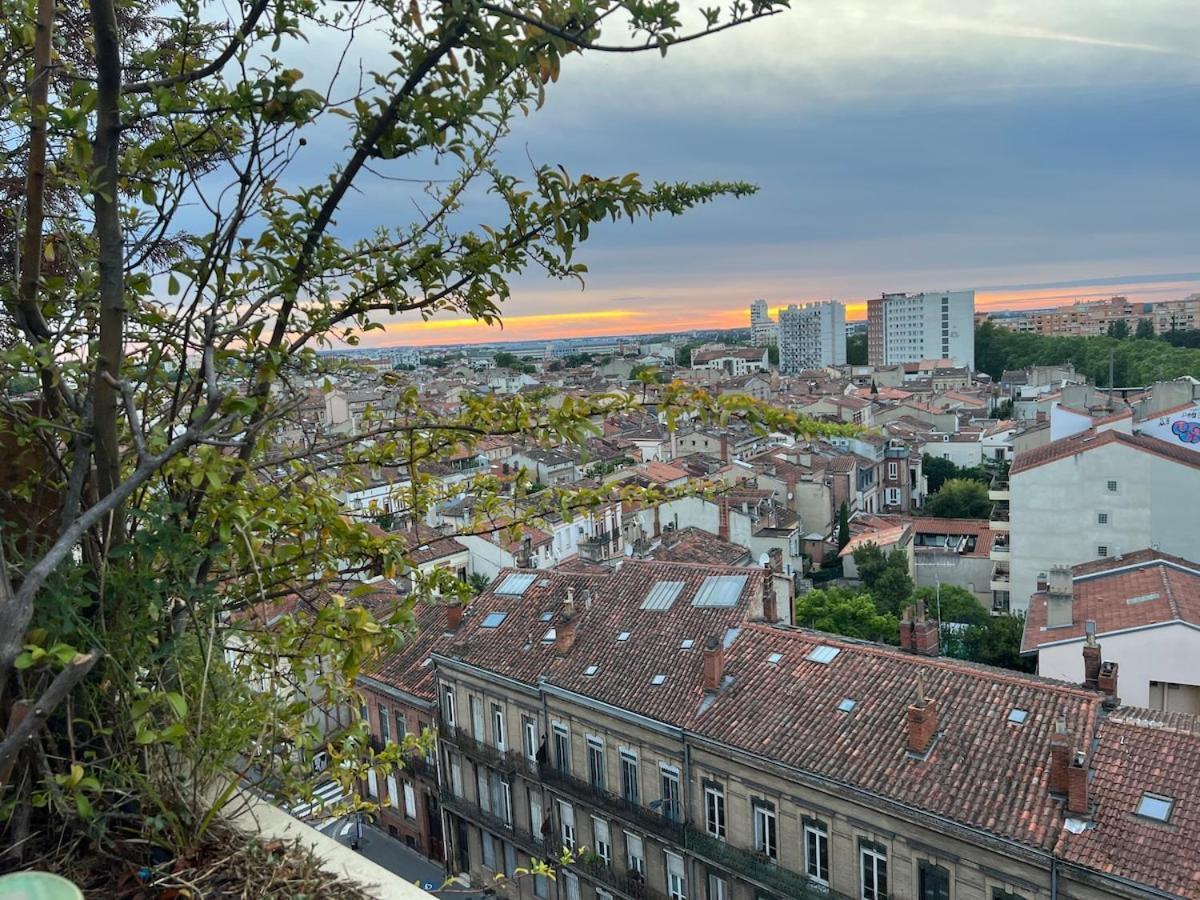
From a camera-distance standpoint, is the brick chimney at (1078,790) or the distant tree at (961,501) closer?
the brick chimney at (1078,790)

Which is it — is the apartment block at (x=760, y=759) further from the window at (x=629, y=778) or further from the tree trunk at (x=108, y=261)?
the tree trunk at (x=108, y=261)

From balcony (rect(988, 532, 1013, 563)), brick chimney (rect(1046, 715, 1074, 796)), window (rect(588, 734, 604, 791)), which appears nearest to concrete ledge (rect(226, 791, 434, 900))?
brick chimney (rect(1046, 715, 1074, 796))

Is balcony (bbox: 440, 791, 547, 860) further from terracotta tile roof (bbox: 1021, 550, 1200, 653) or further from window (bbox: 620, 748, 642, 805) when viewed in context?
terracotta tile roof (bbox: 1021, 550, 1200, 653)

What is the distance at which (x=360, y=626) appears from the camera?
116 inches

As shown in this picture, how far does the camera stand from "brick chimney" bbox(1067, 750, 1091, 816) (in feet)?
39.1

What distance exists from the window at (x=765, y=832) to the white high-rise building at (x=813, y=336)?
146059 millimetres

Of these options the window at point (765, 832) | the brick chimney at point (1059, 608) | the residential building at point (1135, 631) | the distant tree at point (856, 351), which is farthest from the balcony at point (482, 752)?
the distant tree at point (856, 351)

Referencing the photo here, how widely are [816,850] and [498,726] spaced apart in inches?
329

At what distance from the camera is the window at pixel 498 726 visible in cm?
2030

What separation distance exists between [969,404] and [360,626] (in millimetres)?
81342

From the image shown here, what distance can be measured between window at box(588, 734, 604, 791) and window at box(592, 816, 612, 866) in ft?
2.53

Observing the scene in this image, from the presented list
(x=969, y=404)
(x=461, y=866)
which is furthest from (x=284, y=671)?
(x=969, y=404)

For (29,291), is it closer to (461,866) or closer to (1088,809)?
(1088,809)

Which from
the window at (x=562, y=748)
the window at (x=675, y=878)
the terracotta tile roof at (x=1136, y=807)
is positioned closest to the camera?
the terracotta tile roof at (x=1136, y=807)
